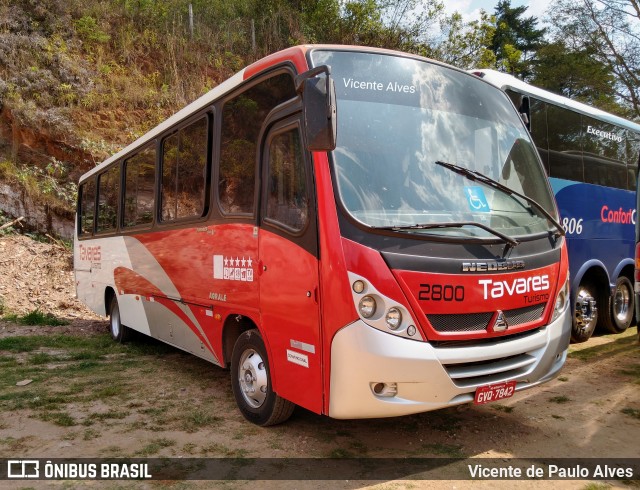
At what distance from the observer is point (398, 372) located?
143 inches

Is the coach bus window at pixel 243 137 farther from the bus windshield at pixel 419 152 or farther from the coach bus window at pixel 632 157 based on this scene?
the coach bus window at pixel 632 157

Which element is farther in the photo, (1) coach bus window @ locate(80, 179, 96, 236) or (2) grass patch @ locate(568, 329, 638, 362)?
(1) coach bus window @ locate(80, 179, 96, 236)

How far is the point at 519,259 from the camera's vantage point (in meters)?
4.20

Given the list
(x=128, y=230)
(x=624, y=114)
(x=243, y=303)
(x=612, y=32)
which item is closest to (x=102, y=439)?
(x=243, y=303)

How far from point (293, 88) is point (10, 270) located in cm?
1202

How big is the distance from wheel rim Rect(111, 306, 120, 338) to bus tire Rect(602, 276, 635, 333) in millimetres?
7763

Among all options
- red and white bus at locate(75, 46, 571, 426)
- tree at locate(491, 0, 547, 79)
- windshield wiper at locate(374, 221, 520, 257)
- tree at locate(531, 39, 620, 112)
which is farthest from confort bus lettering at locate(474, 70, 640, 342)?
tree at locate(491, 0, 547, 79)

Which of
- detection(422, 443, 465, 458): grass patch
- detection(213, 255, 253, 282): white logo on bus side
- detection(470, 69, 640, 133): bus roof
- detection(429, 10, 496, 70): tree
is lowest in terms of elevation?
detection(422, 443, 465, 458): grass patch

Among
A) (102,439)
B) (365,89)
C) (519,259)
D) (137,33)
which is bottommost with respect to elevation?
(102,439)

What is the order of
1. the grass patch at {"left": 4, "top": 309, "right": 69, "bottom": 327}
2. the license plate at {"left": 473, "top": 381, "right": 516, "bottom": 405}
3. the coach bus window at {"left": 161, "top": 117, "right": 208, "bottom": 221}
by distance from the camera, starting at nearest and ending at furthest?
the license plate at {"left": 473, "top": 381, "right": 516, "bottom": 405}, the coach bus window at {"left": 161, "top": 117, "right": 208, "bottom": 221}, the grass patch at {"left": 4, "top": 309, "right": 69, "bottom": 327}

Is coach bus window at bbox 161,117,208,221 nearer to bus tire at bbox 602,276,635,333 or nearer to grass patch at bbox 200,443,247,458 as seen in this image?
grass patch at bbox 200,443,247,458

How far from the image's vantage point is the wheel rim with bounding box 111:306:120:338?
9.36 m

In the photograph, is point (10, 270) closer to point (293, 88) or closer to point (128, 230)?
point (128, 230)

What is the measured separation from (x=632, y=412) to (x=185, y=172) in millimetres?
5175
